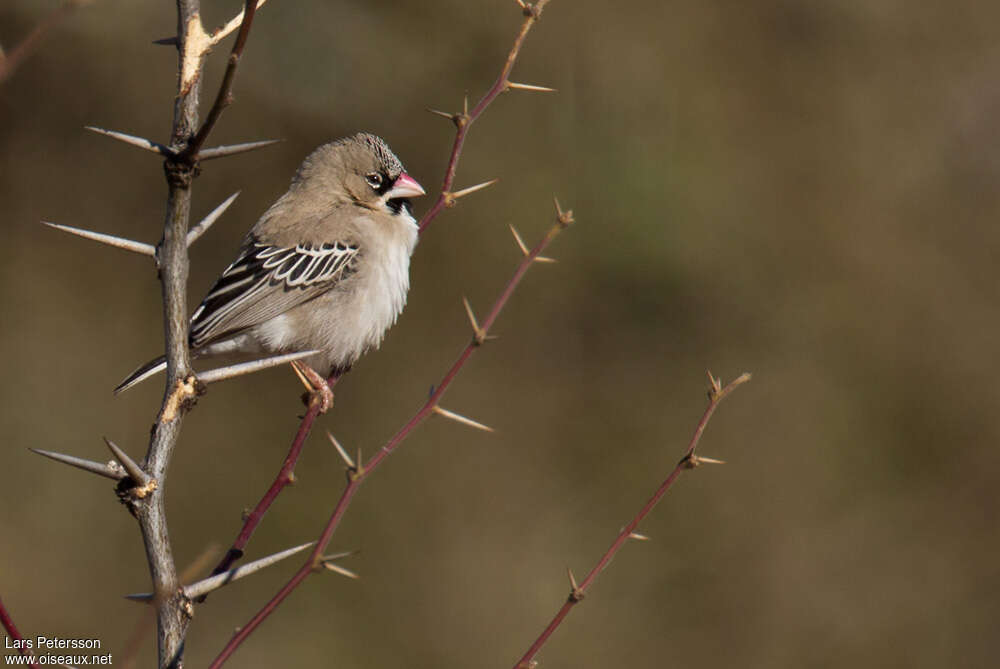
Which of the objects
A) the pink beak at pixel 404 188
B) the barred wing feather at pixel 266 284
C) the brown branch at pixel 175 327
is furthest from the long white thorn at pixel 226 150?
the pink beak at pixel 404 188

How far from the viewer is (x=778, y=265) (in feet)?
31.1

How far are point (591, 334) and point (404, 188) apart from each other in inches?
154

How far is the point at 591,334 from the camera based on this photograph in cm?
946

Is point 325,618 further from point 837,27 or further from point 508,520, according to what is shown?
point 837,27

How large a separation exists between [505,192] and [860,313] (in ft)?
10.4

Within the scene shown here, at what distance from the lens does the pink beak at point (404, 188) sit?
5809mm

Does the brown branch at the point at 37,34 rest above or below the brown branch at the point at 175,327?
above

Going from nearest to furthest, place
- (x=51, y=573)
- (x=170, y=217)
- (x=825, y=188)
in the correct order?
(x=170, y=217) < (x=51, y=573) < (x=825, y=188)

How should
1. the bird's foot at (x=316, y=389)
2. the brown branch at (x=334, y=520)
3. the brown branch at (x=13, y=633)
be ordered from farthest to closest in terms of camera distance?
the bird's foot at (x=316, y=389), the brown branch at (x=334, y=520), the brown branch at (x=13, y=633)

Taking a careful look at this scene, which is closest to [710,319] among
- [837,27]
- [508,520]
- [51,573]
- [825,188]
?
[825,188]

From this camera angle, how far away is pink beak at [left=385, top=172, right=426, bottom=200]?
5.81 meters

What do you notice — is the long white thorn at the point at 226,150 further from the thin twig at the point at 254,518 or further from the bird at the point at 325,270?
the bird at the point at 325,270

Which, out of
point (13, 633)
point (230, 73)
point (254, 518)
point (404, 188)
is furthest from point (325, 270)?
point (230, 73)

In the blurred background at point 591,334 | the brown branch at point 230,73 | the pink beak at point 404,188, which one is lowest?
the blurred background at point 591,334
